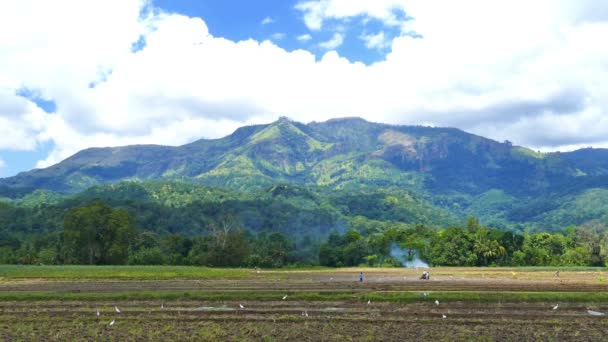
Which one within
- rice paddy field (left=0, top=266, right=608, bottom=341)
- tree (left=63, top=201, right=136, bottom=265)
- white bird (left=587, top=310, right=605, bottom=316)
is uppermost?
tree (left=63, top=201, right=136, bottom=265)

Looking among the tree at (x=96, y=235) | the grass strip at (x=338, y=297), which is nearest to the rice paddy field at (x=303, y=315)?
the grass strip at (x=338, y=297)

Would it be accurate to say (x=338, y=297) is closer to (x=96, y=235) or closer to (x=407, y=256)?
(x=96, y=235)

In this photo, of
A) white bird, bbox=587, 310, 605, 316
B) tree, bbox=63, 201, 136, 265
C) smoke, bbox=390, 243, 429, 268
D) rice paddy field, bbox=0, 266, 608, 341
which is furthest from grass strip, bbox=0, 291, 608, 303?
smoke, bbox=390, 243, 429, 268

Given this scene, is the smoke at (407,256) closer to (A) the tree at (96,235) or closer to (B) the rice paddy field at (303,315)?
(A) the tree at (96,235)

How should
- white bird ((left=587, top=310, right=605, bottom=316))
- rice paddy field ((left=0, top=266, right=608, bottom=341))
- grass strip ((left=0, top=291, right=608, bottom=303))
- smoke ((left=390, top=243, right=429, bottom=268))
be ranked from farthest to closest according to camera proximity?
smoke ((left=390, top=243, right=429, bottom=268)), grass strip ((left=0, top=291, right=608, bottom=303)), white bird ((left=587, top=310, right=605, bottom=316)), rice paddy field ((left=0, top=266, right=608, bottom=341))

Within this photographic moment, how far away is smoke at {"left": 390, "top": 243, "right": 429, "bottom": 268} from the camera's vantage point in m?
118

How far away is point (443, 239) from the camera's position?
403ft

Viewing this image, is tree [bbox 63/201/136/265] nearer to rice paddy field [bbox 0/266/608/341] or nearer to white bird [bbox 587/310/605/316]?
rice paddy field [bbox 0/266/608/341]

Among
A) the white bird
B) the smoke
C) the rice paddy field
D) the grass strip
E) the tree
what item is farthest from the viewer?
the smoke

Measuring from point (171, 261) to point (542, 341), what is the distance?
91.1 metres

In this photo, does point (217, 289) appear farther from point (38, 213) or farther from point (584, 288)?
point (38, 213)

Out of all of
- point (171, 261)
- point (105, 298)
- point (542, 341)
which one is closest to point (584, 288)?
point (542, 341)

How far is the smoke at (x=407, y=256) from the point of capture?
387 ft

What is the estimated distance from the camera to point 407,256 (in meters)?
124
